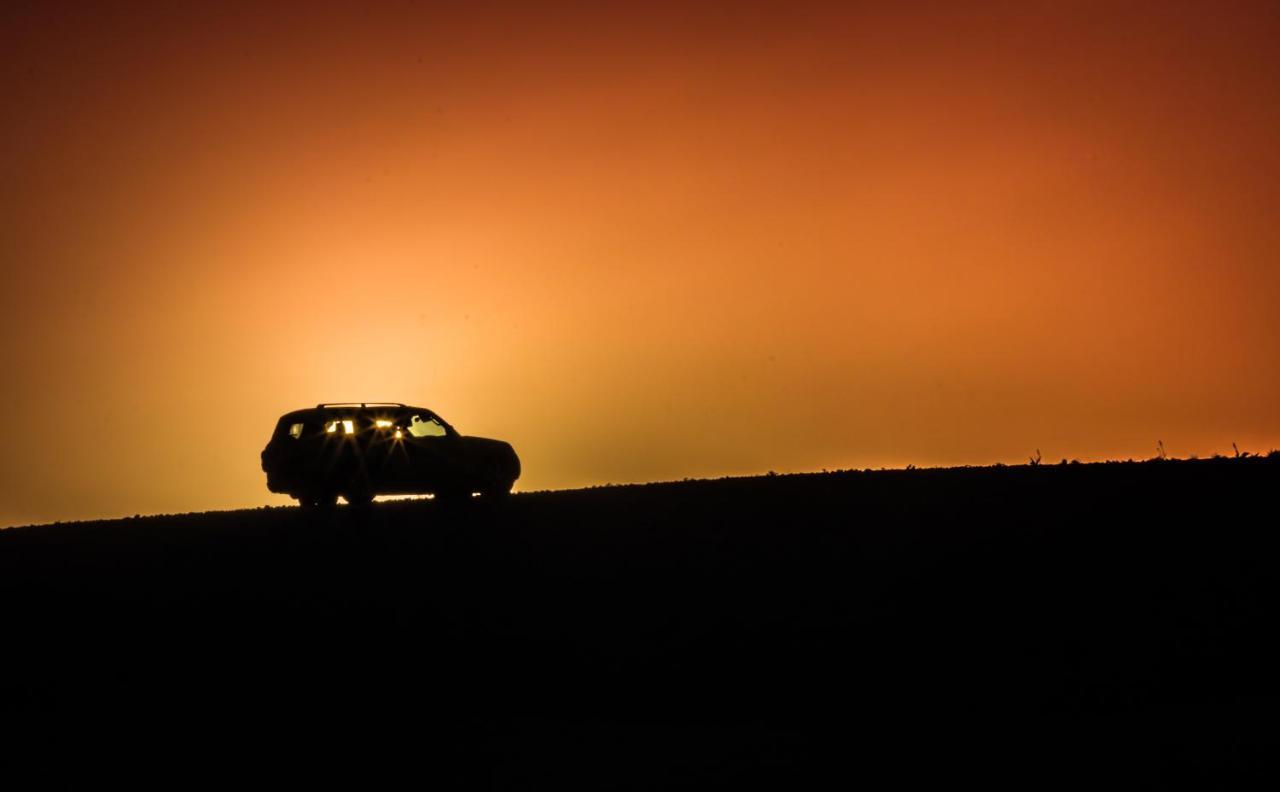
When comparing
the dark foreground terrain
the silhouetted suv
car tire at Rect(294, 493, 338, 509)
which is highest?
the silhouetted suv

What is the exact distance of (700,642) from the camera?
11352 millimetres

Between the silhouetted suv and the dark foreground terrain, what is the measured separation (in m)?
4.93

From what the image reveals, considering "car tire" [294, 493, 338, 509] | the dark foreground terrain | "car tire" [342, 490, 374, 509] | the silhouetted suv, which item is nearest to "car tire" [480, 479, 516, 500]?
the silhouetted suv

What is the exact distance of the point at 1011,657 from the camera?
10.9 m

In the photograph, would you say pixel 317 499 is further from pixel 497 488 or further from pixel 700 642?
pixel 700 642

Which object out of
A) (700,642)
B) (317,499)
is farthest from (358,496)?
(700,642)

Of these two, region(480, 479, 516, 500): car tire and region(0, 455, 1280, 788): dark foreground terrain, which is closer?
region(0, 455, 1280, 788): dark foreground terrain

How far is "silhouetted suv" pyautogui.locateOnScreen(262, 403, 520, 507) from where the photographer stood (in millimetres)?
22547

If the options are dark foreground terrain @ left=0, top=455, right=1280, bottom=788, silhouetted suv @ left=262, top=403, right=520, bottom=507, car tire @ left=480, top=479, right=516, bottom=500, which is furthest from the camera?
car tire @ left=480, top=479, right=516, bottom=500

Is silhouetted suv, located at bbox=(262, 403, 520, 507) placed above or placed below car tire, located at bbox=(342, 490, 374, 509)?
above

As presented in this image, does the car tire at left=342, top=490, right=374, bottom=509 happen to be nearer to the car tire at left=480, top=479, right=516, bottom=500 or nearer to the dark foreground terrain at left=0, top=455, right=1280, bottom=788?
the car tire at left=480, top=479, right=516, bottom=500

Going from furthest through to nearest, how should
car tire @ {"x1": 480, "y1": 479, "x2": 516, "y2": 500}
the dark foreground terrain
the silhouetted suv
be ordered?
1. car tire @ {"x1": 480, "y1": 479, "x2": 516, "y2": 500}
2. the silhouetted suv
3. the dark foreground terrain

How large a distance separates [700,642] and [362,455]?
41.2ft

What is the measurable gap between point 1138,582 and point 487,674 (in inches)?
248
